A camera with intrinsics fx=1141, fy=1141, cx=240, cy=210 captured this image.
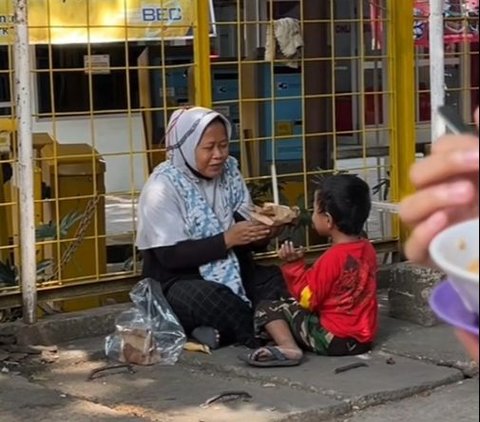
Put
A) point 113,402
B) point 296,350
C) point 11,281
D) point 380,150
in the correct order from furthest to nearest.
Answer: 1. point 380,150
2. point 11,281
3. point 296,350
4. point 113,402

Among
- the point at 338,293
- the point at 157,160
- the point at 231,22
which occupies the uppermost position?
the point at 231,22

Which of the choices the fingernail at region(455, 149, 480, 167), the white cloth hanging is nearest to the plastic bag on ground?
the white cloth hanging

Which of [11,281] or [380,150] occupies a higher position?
[380,150]

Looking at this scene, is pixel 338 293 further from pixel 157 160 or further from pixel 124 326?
pixel 157 160

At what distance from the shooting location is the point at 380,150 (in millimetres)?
6527

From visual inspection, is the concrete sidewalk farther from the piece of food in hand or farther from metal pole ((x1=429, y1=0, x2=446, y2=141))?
metal pole ((x1=429, y1=0, x2=446, y2=141))

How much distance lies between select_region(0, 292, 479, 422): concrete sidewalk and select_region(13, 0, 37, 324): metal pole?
16.9 inches

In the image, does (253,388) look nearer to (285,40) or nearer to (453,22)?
(285,40)

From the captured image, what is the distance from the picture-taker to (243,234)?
5340mm

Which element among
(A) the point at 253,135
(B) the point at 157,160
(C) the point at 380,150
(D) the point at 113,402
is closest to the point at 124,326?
(D) the point at 113,402

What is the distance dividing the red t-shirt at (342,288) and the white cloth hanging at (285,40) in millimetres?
1500

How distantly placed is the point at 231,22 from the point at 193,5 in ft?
1.21

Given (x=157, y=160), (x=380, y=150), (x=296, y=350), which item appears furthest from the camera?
(x=380, y=150)

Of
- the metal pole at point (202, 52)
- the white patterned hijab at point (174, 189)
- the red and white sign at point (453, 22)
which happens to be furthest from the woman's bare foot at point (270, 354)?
the red and white sign at point (453, 22)
